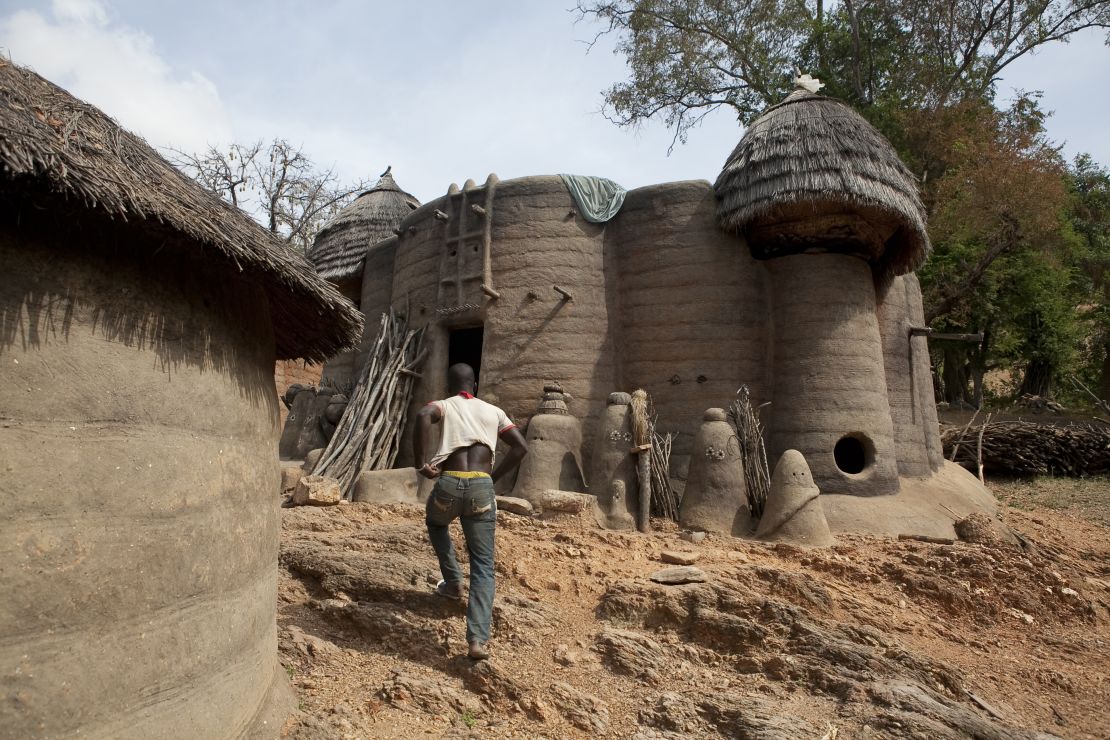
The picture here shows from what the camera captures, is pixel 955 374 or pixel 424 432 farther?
pixel 955 374

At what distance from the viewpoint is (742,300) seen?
28.5ft

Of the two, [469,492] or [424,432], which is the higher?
[424,432]

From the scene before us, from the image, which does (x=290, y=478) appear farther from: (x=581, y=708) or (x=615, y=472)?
(x=581, y=708)

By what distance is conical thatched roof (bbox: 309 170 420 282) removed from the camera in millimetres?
13430

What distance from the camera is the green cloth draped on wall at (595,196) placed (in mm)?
9461

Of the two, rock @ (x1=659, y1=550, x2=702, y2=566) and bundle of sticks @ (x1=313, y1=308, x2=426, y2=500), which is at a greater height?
bundle of sticks @ (x1=313, y1=308, x2=426, y2=500)

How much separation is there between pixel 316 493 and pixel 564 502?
9.26 feet

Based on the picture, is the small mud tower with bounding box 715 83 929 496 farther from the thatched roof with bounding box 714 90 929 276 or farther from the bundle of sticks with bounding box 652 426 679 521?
the bundle of sticks with bounding box 652 426 679 521

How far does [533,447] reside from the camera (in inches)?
315

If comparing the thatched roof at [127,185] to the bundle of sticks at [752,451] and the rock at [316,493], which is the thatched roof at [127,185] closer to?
the rock at [316,493]

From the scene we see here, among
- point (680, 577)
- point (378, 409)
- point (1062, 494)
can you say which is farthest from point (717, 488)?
point (1062, 494)

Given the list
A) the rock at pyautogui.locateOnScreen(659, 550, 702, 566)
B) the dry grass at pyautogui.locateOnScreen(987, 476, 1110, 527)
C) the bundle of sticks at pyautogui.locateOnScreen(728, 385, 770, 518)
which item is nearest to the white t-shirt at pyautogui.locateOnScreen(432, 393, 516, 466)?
the rock at pyautogui.locateOnScreen(659, 550, 702, 566)

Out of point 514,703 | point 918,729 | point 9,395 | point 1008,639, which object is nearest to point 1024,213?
point 1008,639

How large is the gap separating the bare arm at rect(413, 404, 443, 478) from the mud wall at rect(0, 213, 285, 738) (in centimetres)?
121
